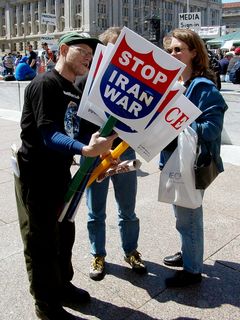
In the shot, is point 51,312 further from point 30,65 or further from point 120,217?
point 30,65

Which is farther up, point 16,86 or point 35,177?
point 35,177

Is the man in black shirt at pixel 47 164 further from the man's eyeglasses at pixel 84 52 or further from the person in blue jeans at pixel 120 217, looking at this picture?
the person in blue jeans at pixel 120 217

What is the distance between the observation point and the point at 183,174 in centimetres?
266

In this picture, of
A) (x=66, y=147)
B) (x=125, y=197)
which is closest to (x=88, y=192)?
(x=125, y=197)

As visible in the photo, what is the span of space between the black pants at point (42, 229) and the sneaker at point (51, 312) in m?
0.04

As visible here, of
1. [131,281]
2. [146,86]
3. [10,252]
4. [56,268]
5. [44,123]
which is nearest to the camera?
[146,86]

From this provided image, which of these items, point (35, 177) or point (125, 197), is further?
point (125, 197)

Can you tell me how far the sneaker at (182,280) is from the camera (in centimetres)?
293

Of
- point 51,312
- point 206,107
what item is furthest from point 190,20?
point 51,312

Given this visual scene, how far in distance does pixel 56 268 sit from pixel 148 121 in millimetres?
1123

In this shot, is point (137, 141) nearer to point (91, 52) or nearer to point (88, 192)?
point (91, 52)

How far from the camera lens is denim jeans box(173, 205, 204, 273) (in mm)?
2830

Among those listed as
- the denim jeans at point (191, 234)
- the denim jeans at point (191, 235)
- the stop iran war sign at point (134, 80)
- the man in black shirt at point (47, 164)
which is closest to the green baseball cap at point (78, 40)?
the man in black shirt at point (47, 164)

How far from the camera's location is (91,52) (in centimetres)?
232
